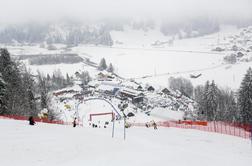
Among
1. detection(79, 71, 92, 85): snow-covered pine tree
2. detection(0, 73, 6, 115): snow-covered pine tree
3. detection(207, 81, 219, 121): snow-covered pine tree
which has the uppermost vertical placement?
detection(0, 73, 6, 115): snow-covered pine tree

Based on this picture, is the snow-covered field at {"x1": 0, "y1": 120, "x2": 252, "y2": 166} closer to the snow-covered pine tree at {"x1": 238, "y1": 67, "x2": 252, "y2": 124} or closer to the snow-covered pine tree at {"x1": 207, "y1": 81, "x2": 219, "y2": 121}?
the snow-covered pine tree at {"x1": 238, "y1": 67, "x2": 252, "y2": 124}

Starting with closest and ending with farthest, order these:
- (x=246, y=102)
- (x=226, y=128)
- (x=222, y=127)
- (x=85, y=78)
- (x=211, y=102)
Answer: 1. (x=226, y=128)
2. (x=222, y=127)
3. (x=246, y=102)
4. (x=211, y=102)
5. (x=85, y=78)

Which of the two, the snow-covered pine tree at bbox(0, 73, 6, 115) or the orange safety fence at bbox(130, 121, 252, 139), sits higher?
the snow-covered pine tree at bbox(0, 73, 6, 115)

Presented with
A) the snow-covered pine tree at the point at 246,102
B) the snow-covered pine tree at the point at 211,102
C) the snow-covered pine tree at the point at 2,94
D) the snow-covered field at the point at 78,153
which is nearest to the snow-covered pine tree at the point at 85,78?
the snow-covered pine tree at the point at 211,102

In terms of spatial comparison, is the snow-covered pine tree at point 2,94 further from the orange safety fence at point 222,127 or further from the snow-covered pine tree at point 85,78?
the snow-covered pine tree at point 85,78

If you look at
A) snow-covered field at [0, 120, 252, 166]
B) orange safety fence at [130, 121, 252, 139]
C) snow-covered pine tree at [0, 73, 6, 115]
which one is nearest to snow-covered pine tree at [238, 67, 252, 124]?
orange safety fence at [130, 121, 252, 139]

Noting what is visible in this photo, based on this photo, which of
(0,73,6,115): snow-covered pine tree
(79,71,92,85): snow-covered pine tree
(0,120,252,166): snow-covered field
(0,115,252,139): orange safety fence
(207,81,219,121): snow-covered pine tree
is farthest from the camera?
(79,71,92,85): snow-covered pine tree

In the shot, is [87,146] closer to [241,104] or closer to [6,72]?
[6,72]

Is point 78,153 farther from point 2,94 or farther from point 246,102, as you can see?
point 246,102

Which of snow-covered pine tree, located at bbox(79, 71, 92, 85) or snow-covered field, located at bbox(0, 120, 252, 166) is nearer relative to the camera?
snow-covered field, located at bbox(0, 120, 252, 166)

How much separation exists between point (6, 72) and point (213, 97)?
132 feet

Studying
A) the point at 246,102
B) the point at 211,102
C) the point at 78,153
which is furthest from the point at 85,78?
the point at 78,153

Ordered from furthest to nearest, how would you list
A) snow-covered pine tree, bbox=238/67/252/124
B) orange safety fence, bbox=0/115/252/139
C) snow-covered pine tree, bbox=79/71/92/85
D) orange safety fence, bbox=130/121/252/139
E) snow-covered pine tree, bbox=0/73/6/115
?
snow-covered pine tree, bbox=79/71/92/85
snow-covered pine tree, bbox=238/67/252/124
snow-covered pine tree, bbox=0/73/6/115
orange safety fence, bbox=130/121/252/139
orange safety fence, bbox=0/115/252/139

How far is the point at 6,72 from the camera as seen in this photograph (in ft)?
168
